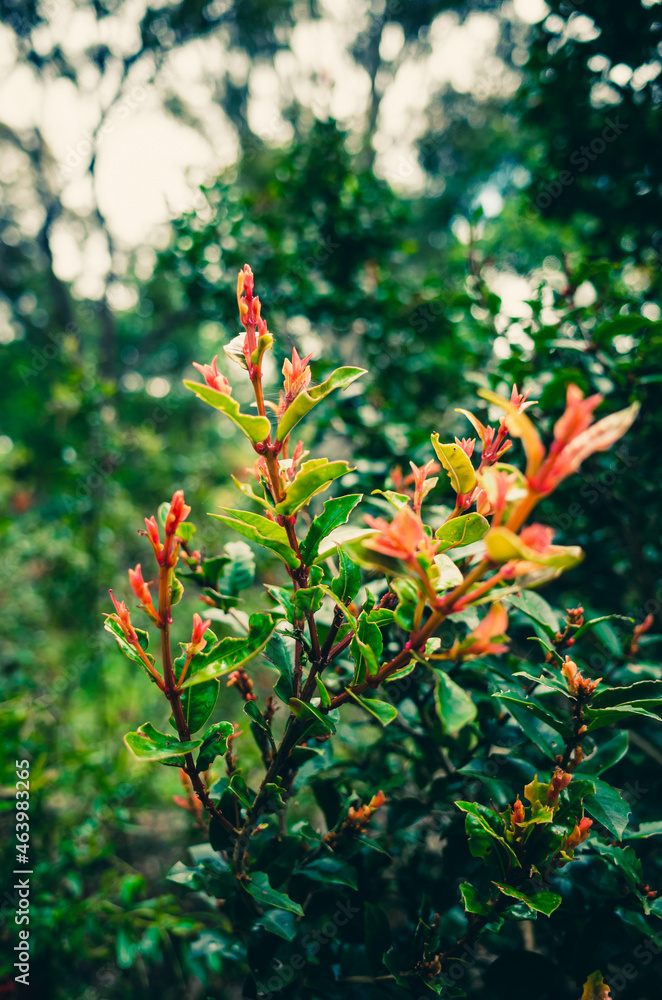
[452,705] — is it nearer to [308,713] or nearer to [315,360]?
[308,713]

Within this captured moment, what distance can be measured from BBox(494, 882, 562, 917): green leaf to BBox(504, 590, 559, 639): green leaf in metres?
0.37

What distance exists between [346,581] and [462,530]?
0.19 metres

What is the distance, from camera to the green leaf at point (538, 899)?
584 millimetres

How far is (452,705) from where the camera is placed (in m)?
0.50

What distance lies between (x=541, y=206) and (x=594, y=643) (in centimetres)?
180

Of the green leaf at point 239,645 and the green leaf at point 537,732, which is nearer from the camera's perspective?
the green leaf at point 239,645

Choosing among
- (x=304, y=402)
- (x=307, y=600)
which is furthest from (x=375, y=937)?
(x=304, y=402)

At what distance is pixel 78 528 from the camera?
2.71m

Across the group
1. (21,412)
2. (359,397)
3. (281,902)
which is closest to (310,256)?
(359,397)

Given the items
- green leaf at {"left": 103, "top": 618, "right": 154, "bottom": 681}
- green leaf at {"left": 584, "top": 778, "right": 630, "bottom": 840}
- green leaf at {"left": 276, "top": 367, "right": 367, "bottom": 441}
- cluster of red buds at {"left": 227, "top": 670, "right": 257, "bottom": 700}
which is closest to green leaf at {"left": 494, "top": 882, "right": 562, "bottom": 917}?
green leaf at {"left": 584, "top": 778, "right": 630, "bottom": 840}

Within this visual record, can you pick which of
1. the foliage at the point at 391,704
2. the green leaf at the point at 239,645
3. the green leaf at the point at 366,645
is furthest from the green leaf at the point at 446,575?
the green leaf at the point at 239,645

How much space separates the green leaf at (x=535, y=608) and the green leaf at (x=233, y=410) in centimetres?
51

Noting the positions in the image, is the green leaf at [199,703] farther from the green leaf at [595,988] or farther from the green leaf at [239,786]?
the green leaf at [595,988]

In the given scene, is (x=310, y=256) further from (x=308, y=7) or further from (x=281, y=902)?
(x=308, y=7)
